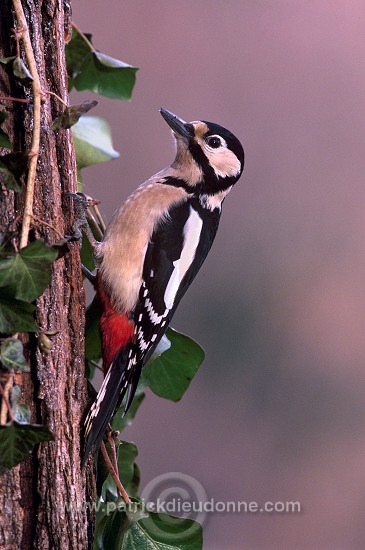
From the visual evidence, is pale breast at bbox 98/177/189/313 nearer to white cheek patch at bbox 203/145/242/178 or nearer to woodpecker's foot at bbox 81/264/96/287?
woodpecker's foot at bbox 81/264/96/287

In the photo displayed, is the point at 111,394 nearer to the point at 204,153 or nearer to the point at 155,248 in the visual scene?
the point at 155,248

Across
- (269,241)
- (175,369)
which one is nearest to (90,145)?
(175,369)

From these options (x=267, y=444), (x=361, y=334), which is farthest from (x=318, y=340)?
(x=267, y=444)

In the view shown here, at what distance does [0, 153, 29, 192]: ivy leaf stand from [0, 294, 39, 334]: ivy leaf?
0.50 ft

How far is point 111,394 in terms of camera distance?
4.48ft

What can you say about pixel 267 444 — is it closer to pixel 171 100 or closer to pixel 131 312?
pixel 171 100

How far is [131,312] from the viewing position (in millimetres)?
1556

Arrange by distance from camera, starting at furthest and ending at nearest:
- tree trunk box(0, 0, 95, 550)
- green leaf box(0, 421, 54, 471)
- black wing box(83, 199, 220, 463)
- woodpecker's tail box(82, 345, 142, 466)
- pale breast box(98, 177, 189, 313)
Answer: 1. pale breast box(98, 177, 189, 313)
2. black wing box(83, 199, 220, 463)
3. woodpecker's tail box(82, 345, 142, 466)
4. tree trunk box(0, 0, 95, 550)
5. green leaf box(0, 421, 54, 471)

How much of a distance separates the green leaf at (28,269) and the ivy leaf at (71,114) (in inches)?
10.1

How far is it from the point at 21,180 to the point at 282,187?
2336mm

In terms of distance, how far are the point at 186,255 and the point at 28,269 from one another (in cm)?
72

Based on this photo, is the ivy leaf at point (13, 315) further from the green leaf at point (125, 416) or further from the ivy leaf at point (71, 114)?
the green leaf at point (125, 416)

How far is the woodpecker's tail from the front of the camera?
122 cm

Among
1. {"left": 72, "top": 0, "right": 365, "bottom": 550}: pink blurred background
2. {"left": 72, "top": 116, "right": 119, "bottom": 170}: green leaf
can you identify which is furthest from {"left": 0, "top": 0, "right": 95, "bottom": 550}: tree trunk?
{"left": 72, "top": 0, "right": 365, "bottom": 550}: pink blurred background
